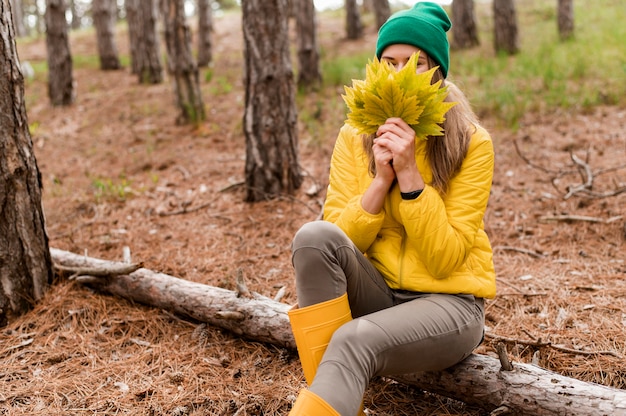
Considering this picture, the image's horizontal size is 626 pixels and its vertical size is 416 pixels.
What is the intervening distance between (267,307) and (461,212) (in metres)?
1.17

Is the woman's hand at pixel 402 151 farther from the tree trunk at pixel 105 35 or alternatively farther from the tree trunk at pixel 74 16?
the tree trunk at pixel 74 16

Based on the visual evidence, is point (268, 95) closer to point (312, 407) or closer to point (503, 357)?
point (503, 357)

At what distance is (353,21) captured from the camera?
529 inches

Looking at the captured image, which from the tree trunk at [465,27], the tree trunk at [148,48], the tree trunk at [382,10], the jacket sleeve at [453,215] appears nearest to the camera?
the jacket sleeve at [453,215]

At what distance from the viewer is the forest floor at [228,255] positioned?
2479mm

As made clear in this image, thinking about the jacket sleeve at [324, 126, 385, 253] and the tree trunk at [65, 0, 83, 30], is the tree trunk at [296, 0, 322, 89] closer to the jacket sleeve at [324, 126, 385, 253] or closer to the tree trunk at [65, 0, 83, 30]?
the jacket sleeve at [324, 126, 385, 253]

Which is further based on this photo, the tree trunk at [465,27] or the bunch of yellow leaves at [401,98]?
the tree trunk at [465,27]

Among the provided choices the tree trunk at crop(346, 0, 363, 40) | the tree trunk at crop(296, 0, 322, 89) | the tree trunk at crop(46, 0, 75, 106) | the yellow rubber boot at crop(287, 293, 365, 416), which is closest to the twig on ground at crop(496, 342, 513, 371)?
the yellow rubber boot at crop(287, 293, 365, 416)

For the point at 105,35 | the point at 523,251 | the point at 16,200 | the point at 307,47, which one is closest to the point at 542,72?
the point at 307,47

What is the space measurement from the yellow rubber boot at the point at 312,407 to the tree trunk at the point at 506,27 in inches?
344

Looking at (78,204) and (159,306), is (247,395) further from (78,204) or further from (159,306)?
(78,204)

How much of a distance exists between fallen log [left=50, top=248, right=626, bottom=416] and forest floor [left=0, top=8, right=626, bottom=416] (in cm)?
9

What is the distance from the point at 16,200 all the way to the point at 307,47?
5.75 m

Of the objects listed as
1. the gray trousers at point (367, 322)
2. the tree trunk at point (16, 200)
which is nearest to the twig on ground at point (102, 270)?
the tree trunk at point (16, 200)
